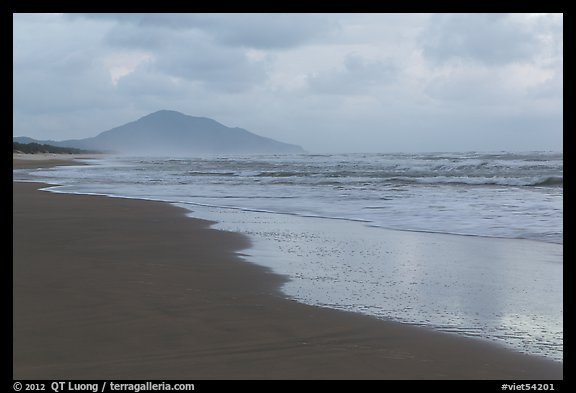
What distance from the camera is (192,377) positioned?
3.14 m

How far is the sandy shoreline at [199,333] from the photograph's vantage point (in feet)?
10.7

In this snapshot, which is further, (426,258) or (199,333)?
(426,258)

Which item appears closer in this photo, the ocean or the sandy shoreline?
the sandy shoreline

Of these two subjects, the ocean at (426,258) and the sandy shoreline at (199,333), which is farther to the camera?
the ocean at (426,258)

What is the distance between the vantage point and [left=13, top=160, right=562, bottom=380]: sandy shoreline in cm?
326

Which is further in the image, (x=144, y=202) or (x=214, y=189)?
(x=214, y=189)

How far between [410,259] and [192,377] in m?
3.97

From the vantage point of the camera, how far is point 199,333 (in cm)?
386
